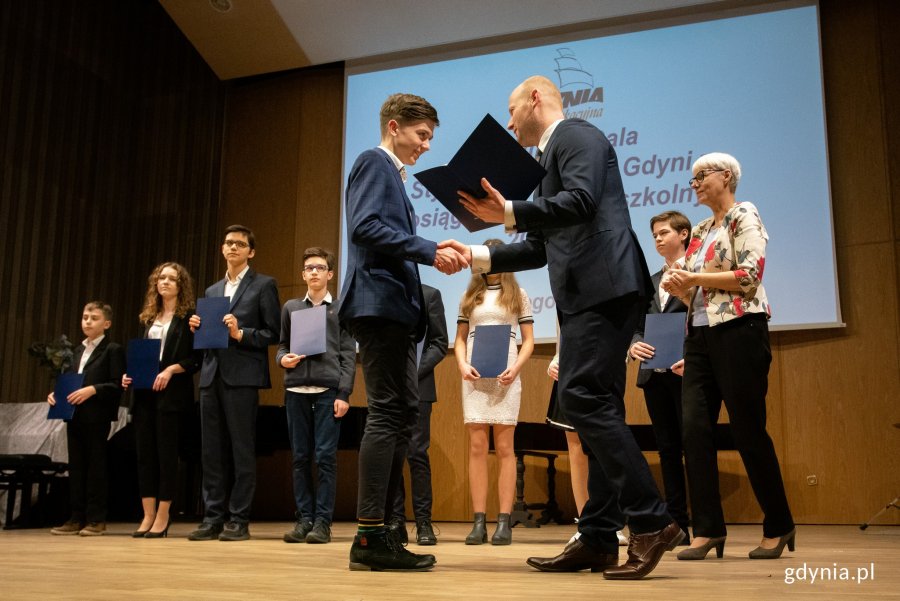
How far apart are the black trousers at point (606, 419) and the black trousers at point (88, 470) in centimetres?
295

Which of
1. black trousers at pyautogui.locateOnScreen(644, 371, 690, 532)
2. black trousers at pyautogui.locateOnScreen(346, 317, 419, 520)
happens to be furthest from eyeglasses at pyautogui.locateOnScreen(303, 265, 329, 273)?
black trousers at pyautogui.locateOnScreen(346, 317, 419, 520)

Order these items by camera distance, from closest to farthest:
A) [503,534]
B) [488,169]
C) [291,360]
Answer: [488,169]
[503,534]
[291,360]

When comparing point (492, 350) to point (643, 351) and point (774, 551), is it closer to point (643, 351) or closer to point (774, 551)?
point (643, 351)

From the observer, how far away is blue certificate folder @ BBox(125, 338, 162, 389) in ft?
13.1

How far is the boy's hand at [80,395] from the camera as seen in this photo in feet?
14.0

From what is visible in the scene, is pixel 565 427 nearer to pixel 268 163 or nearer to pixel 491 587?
pixel 491 587

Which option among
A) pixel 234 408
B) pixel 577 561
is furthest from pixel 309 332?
pixel 577 561

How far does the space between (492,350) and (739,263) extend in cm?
136

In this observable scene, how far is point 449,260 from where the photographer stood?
2.23 metres

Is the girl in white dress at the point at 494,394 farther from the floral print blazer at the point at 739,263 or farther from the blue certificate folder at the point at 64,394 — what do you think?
the blue certificate folder at the point at 64,394

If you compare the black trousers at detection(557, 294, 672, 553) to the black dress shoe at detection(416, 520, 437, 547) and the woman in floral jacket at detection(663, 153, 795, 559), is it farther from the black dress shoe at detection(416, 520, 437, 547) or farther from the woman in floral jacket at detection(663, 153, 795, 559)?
the black dress shoe at detection(416, 520, 437, 547)

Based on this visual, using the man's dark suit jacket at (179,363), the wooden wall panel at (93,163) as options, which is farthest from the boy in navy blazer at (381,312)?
the wooden wall panel at (93,163)

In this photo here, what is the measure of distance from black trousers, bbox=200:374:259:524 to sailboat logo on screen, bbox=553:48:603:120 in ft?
10.6

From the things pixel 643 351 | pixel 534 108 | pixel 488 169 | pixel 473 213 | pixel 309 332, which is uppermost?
pixel 534 108
